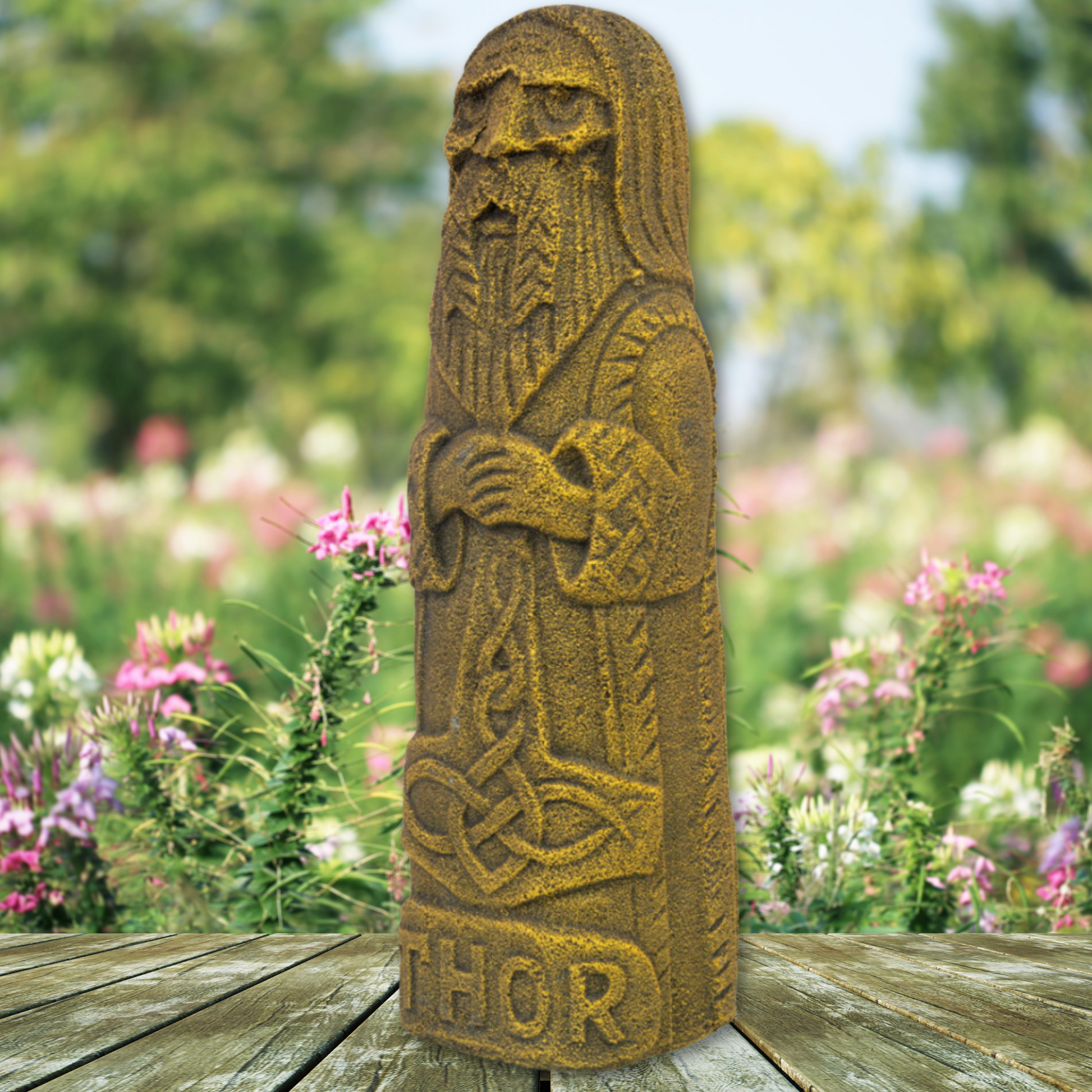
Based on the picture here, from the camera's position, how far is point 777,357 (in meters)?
19.7

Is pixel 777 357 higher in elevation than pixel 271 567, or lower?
higher

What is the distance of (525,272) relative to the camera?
6.99ft

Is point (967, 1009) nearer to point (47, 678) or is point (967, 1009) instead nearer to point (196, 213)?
point (47, 678)

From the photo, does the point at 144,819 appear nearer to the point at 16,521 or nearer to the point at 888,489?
the point at 16,521

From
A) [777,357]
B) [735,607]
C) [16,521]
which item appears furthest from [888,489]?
[777,357]

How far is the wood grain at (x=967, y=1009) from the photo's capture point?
78.1 inches

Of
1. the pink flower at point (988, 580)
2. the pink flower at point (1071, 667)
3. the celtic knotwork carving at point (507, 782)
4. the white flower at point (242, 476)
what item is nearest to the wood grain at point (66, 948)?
the celtic knotwork carving at point (507, 782)

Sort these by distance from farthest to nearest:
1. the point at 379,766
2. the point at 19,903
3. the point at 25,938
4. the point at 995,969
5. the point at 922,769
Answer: the point at 379,766 → the point at 922,769 → the point at 19,903 → the point at 25,938 → the point at 995,969

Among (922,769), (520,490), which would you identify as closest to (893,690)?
(922,769)

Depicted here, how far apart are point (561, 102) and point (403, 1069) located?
189cm

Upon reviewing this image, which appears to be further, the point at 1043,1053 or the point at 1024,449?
the point at 1024,449

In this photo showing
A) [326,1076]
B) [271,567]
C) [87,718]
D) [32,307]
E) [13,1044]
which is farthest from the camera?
[32,307]

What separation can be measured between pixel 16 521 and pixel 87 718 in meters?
3.79

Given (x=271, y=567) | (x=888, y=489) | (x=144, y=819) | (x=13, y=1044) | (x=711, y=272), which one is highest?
(x=711, y=272)
